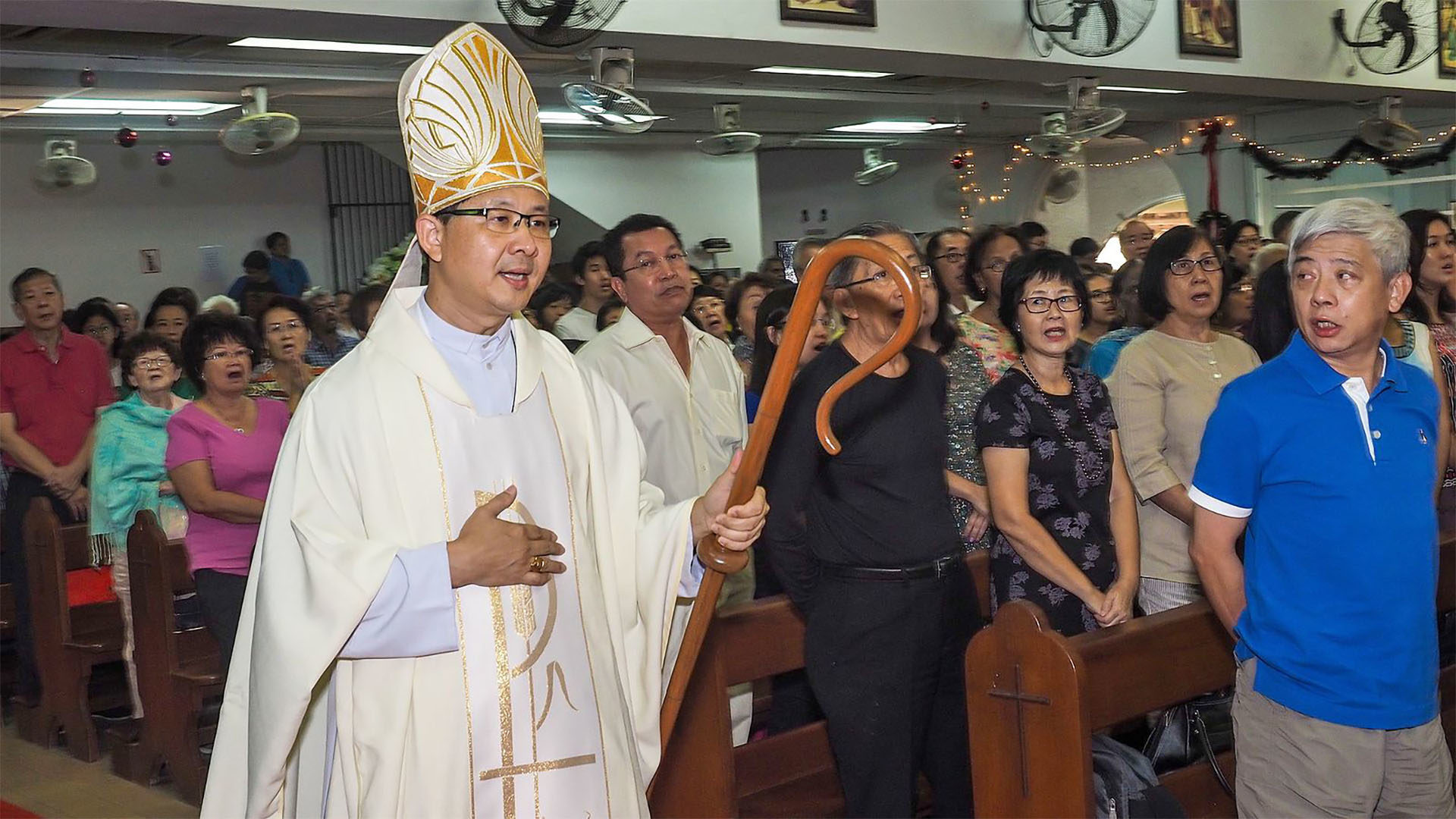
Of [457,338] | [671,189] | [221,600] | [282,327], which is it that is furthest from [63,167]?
[457,338]

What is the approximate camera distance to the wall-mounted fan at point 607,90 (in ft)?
→ 20.1

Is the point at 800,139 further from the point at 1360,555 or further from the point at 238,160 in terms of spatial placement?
the point at 1360,555

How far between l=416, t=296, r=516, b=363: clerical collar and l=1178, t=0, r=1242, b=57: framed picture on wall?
284 inches

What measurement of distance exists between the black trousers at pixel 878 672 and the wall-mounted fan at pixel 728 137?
23.3 feet

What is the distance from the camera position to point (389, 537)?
2086 mm

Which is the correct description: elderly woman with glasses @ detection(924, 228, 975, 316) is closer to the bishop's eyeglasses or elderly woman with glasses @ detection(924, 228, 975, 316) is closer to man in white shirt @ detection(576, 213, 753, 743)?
man in white shirt @ detection(576, 213, 753, 743)

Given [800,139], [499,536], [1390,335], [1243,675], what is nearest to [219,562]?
[499,536]

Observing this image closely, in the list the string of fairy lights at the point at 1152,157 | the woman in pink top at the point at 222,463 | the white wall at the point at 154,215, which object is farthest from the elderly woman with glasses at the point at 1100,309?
the white wall at the point at 154,215

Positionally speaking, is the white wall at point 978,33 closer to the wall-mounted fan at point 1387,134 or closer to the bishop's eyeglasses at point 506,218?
the wall-mounted fan at point 1387,134

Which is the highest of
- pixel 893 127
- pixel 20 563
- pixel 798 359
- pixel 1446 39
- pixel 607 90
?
pixel 893 127

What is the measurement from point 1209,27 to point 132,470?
666 cm

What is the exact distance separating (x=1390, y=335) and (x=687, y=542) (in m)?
2.20

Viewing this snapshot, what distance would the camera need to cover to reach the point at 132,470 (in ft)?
16.3

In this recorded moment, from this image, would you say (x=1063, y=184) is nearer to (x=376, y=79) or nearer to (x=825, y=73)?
(x=825, y=73)
